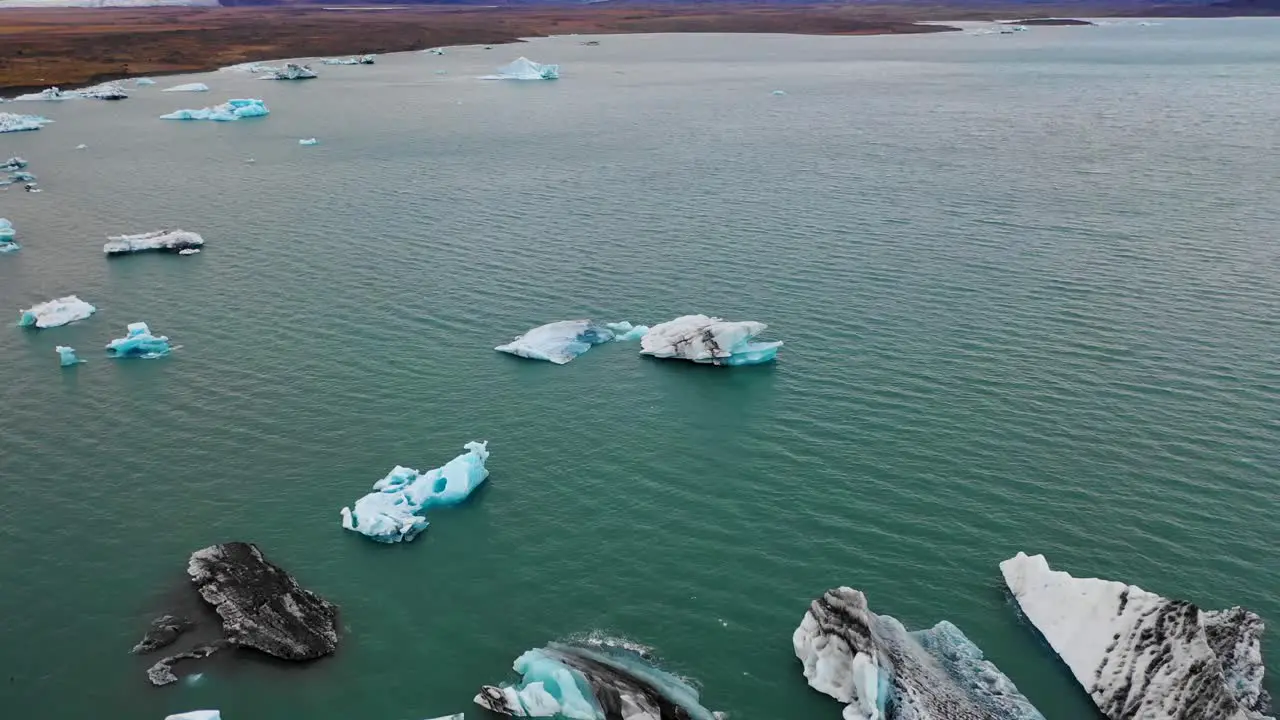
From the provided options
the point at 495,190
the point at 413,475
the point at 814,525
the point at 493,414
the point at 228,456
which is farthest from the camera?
the point at 495,190

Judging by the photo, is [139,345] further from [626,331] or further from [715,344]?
[715,344]

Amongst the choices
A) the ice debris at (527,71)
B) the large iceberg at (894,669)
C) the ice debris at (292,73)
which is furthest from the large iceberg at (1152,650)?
the ice debris at (292,73)

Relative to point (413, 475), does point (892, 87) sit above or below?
above

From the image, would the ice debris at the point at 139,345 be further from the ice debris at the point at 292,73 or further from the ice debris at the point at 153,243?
the ice debris at the point at 292,73

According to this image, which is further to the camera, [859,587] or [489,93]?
[489,93]

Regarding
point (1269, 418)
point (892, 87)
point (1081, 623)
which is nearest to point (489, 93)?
point (892, 87)

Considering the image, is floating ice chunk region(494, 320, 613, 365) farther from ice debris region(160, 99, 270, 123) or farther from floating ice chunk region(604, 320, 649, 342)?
ice debris region(160, 99, 270, 123)

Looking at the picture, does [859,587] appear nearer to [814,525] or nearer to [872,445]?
[814,525]
